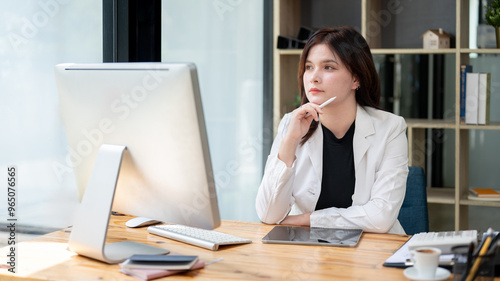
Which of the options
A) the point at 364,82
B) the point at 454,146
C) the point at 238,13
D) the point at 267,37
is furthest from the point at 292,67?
the point at 364,82

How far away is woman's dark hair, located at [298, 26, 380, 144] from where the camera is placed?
219cm

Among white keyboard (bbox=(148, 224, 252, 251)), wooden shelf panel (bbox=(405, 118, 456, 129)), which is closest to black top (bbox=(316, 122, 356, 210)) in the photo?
white keyboard (bbox=(148, 224, 252, 251))

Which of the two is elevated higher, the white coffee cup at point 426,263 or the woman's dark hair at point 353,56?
the woman's dark hair at point 353,56

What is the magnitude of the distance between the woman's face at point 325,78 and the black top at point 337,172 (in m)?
0.15

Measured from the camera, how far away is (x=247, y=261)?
153 cm

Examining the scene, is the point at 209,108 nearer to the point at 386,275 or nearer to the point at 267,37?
the point at 267,37

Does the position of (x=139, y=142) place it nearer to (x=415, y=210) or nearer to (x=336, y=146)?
(x=336, y=146)

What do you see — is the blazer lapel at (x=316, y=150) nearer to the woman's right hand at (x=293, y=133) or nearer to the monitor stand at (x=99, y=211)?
the woman's right hand at (x=293, y=133)

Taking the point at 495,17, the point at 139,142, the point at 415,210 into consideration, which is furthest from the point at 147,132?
the point at 495,17

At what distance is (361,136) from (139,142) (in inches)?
36.8

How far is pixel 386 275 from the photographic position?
140 cm

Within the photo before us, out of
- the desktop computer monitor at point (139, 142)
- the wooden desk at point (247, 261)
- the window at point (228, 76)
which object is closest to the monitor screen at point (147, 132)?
the desktop computer monitor at point (139, 142)

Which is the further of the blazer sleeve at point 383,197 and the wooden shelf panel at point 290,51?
the wooden shelf panel at point 290,51

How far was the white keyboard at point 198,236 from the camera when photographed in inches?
65.8
